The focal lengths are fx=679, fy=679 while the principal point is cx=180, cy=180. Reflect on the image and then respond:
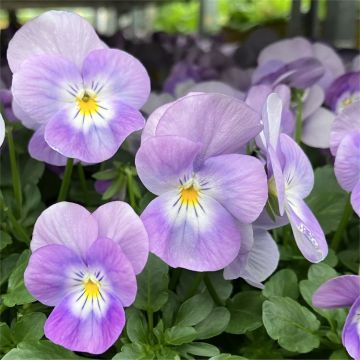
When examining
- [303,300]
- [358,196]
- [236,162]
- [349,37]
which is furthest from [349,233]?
[349,37]

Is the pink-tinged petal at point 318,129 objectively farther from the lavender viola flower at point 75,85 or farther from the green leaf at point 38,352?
the green leaf at point 38,352

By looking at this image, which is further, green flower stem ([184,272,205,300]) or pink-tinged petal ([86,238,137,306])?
green flower stem ([184,272,205,300])

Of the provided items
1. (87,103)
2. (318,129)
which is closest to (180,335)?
(87,103)

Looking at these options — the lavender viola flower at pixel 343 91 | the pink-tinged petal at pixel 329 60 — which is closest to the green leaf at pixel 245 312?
the lavender viola flower at pixel 343 91

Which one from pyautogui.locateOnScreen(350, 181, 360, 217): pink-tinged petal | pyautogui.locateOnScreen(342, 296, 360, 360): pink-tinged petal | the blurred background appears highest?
pyautogui.locateOnScreen(350, 181, 360, 217): pink-tinged petal

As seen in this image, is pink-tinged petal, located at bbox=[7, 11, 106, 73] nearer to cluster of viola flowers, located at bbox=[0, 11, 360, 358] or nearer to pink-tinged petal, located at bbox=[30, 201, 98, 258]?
cluster of viola flowers, located at bbox=[0, 11, 360, 358]

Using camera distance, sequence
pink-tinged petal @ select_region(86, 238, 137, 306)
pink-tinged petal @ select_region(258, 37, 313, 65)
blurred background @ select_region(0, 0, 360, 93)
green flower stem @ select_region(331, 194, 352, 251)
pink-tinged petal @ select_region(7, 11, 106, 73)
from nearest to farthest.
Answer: pink-tinged petal @ select_region(86, 238, 137, 306) < pink-tinged petal @ select_region(7, 11, 106, 73) < green flower stem @ select_region(331, 194, 352, 251) < pink-tinged petal @ select_region(258, 37, 313, 65) < blurred background @ select_region(0, 0, 360, 93)

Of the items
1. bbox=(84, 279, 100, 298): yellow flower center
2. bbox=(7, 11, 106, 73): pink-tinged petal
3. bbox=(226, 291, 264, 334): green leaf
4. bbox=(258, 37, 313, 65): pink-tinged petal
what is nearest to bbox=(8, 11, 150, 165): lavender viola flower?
bbox=(7, 11, 106, 73): pink-tinged petal
